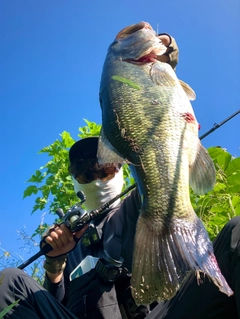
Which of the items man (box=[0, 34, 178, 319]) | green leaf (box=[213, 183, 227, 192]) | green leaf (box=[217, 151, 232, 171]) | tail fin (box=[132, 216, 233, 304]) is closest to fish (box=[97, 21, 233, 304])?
tail fin (box=[132, 216, 233, 304])

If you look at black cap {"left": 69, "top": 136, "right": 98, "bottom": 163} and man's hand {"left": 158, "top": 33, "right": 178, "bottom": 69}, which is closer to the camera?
man's hand {"left": 158, "top": 33, "right": 178, "bottom": 69}

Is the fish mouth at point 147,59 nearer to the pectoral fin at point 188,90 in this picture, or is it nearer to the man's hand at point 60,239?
the pectoral fin at point 188,90

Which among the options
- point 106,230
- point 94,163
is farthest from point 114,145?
point 94,163

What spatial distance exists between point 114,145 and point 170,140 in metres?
0.33

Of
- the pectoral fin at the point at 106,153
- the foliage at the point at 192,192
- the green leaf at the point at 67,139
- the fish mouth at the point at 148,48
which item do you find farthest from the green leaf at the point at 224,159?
the green leaf at the point at 67,139

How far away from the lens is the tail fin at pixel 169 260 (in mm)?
1591

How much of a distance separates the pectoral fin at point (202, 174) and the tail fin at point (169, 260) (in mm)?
317

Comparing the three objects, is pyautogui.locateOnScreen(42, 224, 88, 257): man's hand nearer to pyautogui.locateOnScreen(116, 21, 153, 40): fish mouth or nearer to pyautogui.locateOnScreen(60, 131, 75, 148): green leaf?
pyautogui.locateOnScreen(116, 21, 153, 40): fish mouth

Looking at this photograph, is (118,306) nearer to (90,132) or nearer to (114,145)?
(114,145)

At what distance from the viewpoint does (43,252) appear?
104 inches

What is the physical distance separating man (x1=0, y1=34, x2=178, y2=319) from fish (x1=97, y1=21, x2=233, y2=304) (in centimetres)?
33

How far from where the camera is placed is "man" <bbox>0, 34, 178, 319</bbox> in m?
2.09

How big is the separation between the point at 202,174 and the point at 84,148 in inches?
72.1

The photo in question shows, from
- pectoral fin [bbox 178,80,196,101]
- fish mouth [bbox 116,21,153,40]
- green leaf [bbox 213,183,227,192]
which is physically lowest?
green leaf [bbox 213,183,227,192]
